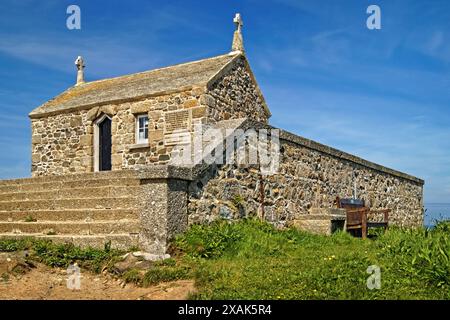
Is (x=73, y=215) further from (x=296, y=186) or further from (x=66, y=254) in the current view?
(x=296, y=186)

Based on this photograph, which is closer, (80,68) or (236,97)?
(236,97)

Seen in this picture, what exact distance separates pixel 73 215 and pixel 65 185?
1.89 meters

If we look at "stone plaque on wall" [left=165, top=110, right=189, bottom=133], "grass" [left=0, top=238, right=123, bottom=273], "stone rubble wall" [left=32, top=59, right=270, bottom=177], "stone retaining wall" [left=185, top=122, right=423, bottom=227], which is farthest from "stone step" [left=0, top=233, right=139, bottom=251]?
"stone plaque on wall" [left=165, top=110, right=189, bottom=133]

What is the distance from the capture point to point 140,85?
56.5 ft

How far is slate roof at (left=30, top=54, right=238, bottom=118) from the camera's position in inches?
611

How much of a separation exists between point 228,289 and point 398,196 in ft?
46.4

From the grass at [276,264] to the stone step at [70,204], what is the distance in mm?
1368

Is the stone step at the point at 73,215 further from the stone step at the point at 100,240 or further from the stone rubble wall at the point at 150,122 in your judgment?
the stone rubble wall at the point at 150,122

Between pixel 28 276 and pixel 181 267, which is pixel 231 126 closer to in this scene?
pixel 181 267

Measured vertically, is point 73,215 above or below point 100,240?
above

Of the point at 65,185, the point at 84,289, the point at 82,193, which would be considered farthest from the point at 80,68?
the point at 84,289

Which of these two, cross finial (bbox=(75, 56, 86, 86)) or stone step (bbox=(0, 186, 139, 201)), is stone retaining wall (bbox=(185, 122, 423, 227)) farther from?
cross finial (bbox=(75, 56, 86, 86))

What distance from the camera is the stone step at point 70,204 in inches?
346
